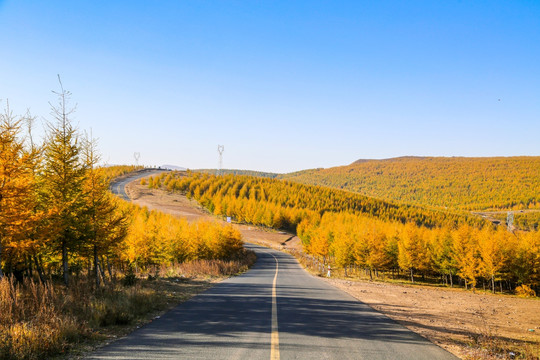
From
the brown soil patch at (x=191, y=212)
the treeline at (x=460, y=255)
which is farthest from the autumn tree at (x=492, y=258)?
the brown soil patch at (x=191, y=212)

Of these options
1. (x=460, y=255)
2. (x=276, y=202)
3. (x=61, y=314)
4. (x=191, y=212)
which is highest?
(x=276, y=202)

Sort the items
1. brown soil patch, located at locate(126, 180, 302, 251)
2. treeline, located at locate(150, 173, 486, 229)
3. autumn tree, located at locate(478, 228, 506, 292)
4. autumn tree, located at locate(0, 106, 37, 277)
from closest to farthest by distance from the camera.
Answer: autumn tree, located at locate(0, 106, 37, 277), autumn tree, located at locate(478, 228, 506, 292), brown soil patch, located at locate(126, 180, 302, 251), treeline, located at locate(150, 173, 486, 229)

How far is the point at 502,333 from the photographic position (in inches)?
379

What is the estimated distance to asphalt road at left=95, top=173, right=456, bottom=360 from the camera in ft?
18.6

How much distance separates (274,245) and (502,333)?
85.6 meters

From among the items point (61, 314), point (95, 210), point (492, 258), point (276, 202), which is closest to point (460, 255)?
point (492, 258)

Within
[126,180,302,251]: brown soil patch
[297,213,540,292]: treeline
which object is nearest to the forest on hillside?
[297,213,540,292]: treeline

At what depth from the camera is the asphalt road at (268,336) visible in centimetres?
566

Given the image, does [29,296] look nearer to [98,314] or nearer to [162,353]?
[98,314]

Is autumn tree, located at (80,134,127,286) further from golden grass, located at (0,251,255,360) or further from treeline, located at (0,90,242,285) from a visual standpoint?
golden grass, located at (0,251,255,360)

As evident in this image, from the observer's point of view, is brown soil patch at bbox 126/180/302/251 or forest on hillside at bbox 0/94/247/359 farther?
brown soil patch at bbox 126/180/302/251

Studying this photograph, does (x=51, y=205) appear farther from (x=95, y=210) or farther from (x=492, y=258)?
(x=492, y=258)

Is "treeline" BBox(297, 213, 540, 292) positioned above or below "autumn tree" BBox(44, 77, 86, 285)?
below

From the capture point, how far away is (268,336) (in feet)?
22.1
